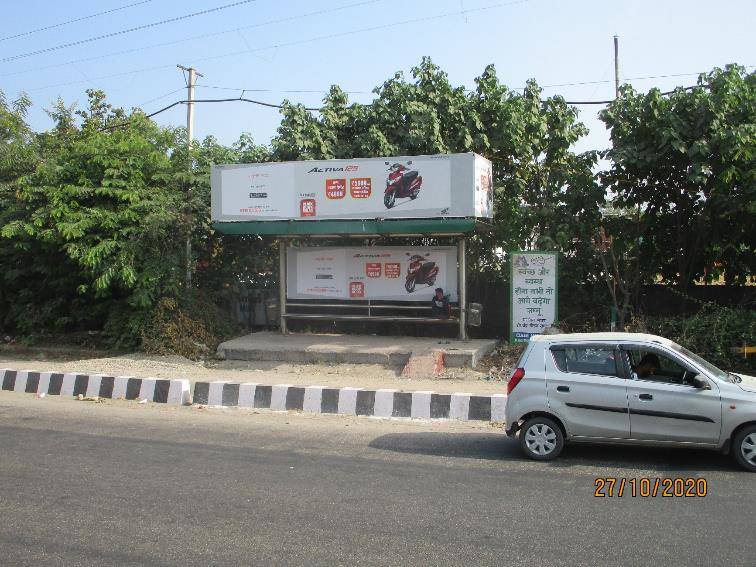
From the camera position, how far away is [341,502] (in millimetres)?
6168

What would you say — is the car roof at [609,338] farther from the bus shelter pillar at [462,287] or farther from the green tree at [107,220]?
the green tree at [107,220]

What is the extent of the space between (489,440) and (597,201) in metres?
7.50

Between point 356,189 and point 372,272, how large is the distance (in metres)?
2.19

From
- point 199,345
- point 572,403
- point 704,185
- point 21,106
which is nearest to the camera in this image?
point 572,403

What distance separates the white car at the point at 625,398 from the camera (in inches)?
278

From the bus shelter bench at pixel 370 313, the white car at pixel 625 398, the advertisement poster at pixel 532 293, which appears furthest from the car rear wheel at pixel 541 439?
the bus shelter bench at pixel 370 313

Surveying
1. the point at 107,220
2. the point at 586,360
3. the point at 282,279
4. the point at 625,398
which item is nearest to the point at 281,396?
the point at 586,360

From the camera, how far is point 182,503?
6.11 m

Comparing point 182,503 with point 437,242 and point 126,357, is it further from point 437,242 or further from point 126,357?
point 437,242

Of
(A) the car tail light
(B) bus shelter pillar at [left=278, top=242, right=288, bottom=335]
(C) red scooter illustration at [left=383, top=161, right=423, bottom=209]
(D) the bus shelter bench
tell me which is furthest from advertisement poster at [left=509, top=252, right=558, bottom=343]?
(A) the car tail light

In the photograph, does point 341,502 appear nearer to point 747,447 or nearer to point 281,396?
point 747,447

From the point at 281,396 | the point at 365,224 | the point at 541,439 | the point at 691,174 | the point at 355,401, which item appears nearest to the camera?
the point at 541,439

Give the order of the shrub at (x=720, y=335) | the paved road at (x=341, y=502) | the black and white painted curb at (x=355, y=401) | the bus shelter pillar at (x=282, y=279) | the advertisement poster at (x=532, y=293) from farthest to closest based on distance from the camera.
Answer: the bus shelter pillar at (x=282, y=279) < the advertisement poster at (x=532, y=293) < the shrub at (x=720, y=335) < the black and white painted curb at (x=355, y=401) < the paved road at (x=341, y=502)

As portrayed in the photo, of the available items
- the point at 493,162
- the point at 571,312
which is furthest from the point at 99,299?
the point at 571,312
